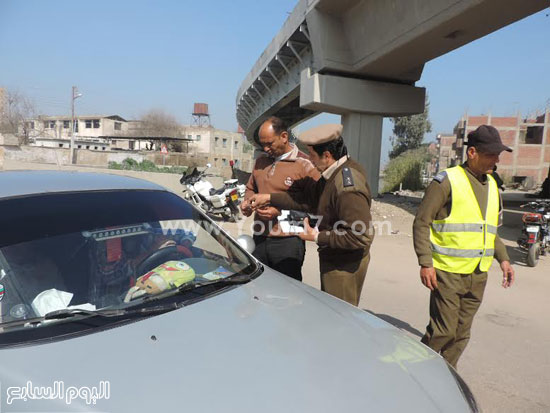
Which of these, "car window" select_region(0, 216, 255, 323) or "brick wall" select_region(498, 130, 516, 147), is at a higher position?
"brick wall" select_region(498, 130, 516, 147)

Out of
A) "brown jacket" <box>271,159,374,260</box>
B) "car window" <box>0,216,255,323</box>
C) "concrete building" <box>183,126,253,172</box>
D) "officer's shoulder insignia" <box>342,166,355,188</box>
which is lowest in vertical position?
"car window" <box>0,216,255,323</box>

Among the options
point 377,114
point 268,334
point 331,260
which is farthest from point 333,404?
point 377,114

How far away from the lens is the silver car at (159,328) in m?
1.33

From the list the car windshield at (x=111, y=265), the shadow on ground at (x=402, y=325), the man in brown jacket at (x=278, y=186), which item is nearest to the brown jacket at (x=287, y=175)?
the man in brown jacket at (x=278, y=186)

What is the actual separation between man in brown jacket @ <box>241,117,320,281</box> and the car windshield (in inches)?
29.9

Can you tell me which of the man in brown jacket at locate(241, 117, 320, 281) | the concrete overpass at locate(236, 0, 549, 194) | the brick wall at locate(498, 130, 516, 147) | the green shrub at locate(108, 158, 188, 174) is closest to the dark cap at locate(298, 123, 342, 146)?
the man in brown jacket at locate(241, 117, 320, 281)

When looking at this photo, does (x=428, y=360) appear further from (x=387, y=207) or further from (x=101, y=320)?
(x=387, y=207)

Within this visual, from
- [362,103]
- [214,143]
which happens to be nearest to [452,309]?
[362,103]

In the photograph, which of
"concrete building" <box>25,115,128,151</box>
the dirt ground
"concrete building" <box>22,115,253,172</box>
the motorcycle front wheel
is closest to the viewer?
the dirt ground

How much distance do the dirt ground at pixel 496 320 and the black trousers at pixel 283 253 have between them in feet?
4.53

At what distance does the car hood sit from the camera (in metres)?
1.28

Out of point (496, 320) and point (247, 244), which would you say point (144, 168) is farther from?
point (247, 244)

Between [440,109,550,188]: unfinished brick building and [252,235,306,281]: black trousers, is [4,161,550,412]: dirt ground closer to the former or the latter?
[252,235,306,281]: black trousers

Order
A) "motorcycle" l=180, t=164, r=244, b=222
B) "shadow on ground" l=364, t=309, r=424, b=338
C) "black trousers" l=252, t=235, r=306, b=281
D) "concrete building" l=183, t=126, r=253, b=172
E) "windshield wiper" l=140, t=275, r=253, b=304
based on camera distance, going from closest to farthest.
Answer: "windshield wiper" l=140, t=275, r=253, b=304, "black trousers" l=252, t=235, r=306, b=281, "shadow on ground" l=364, t=309, r=424, b=338, "motorcycle" l=180, t=164, r=244, b=222, "concrete building" l=183, t=126, r=253, b=172
